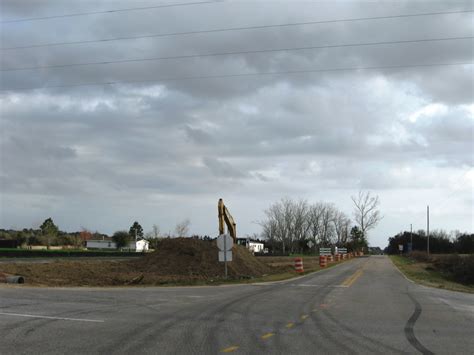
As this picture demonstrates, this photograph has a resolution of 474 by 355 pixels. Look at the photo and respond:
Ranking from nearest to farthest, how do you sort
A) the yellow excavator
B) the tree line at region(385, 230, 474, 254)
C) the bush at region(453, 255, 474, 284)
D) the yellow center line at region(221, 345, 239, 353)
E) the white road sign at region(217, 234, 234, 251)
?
the yellow center line at region(221, 345, 239, 353), the white road sign at region(217, 234, 234, 251), the yellow excavator, the bush at region(453, 255, 474, 284), the tree line at region(385, 230, 474, 254)

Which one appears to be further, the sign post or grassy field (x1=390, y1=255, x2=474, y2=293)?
the sign post

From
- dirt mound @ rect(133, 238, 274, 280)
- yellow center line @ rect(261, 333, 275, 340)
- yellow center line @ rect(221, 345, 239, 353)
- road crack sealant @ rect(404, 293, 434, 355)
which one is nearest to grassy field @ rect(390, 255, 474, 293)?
dirt mound @ rect(133, 238, 274, 280)

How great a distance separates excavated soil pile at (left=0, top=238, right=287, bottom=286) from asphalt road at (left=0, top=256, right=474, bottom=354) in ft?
24.7

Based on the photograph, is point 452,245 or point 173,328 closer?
point 173,328

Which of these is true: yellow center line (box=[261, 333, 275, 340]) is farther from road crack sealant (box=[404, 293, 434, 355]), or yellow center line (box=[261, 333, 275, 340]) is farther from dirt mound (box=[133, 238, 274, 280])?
dirt mound (box=[133, 238, 274, 280])

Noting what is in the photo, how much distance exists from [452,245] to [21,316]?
133898 millimetres

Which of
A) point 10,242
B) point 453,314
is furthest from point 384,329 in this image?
point 10,242

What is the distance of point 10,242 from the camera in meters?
110

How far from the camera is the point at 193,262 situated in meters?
32.8

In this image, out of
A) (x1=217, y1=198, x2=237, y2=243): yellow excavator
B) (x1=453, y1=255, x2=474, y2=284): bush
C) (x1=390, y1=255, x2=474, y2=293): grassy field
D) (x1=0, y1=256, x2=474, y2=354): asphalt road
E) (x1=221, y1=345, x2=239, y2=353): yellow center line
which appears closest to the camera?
(x1=221, y1=345, x2=239, y2=353): yellow center line

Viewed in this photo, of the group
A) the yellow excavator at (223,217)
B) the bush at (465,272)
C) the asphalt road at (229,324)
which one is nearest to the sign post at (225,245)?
the yellow excavator at (223,217)

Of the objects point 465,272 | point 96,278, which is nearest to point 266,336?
point 96,278

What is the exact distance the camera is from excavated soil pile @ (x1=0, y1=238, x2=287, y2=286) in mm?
25391

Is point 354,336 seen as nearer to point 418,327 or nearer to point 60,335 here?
point 418,327
